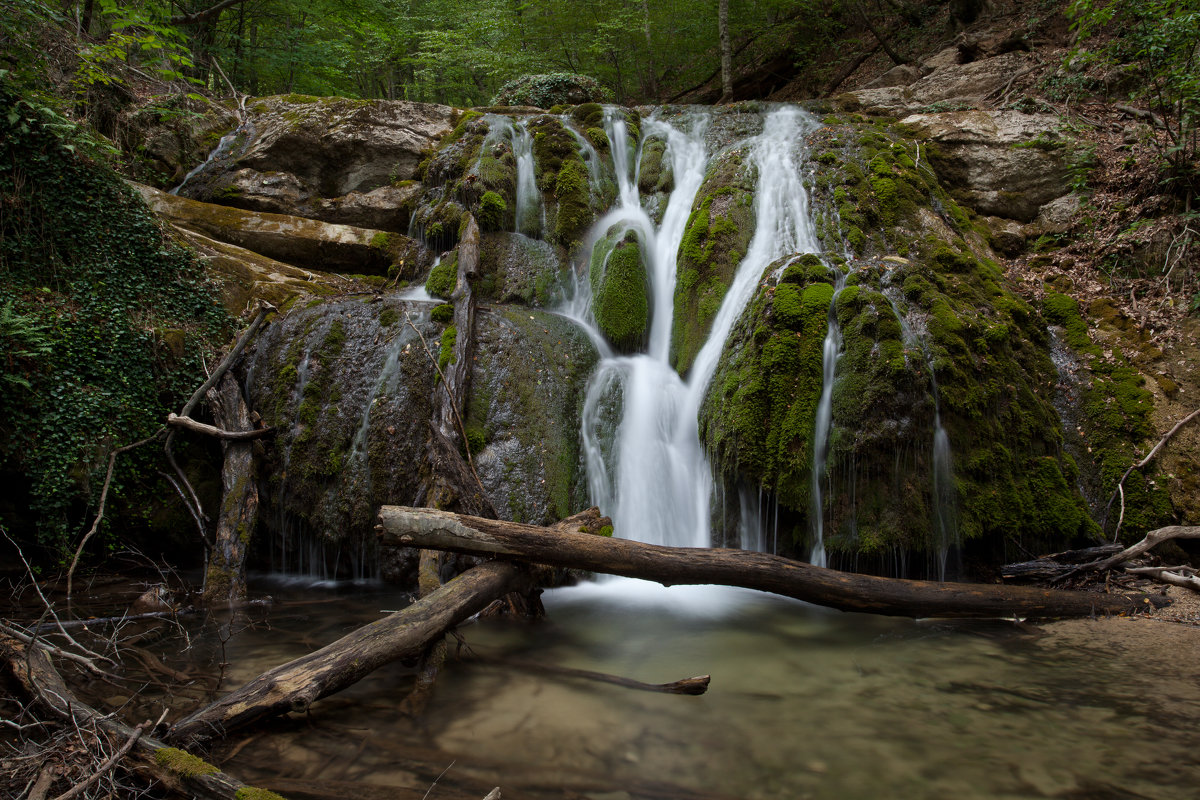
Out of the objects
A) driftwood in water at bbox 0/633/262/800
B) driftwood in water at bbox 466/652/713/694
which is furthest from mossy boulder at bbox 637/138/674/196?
driftwood in water at bbox 0/633/262/800

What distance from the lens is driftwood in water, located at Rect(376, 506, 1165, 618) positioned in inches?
151

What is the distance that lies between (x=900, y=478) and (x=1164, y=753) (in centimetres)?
244

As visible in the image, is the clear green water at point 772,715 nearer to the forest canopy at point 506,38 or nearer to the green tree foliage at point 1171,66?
the green tree foliage at point 1171,66

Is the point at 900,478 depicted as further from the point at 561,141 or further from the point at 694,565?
the point at 561,141

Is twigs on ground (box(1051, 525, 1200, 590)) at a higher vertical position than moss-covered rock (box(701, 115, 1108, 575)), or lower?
lower

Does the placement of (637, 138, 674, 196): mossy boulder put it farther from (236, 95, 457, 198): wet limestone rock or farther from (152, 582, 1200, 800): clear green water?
(152, 582, 1200, 800): clear green water

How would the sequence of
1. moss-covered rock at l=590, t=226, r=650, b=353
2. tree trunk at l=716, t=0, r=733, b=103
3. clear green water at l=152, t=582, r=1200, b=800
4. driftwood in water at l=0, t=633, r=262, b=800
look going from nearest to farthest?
1. driftwood in water at l=0, t=633, r=262, b=800
2. clear green water at l=152, t=582, r=1200, b=800
3. moss-covered rock at l=590, t=226, r=650, b=353
4. tree trunk at l=716, t=0, r=733, b=103

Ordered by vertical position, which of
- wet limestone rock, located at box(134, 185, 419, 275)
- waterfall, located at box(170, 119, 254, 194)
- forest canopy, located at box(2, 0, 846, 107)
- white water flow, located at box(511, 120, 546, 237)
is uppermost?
forest canopy, located at box(2, 0, 846, 107)

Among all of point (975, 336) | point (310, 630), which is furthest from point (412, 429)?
point (975, 336)

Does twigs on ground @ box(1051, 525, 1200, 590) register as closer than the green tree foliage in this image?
Yes

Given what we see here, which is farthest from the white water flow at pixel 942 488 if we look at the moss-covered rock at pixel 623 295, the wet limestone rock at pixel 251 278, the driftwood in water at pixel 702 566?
the wet limestone rock at pixel 251 278

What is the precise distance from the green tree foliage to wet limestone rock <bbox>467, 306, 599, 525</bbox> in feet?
24.4

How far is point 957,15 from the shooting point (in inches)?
512

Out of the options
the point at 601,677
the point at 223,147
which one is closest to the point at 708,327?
the point at 601,677
